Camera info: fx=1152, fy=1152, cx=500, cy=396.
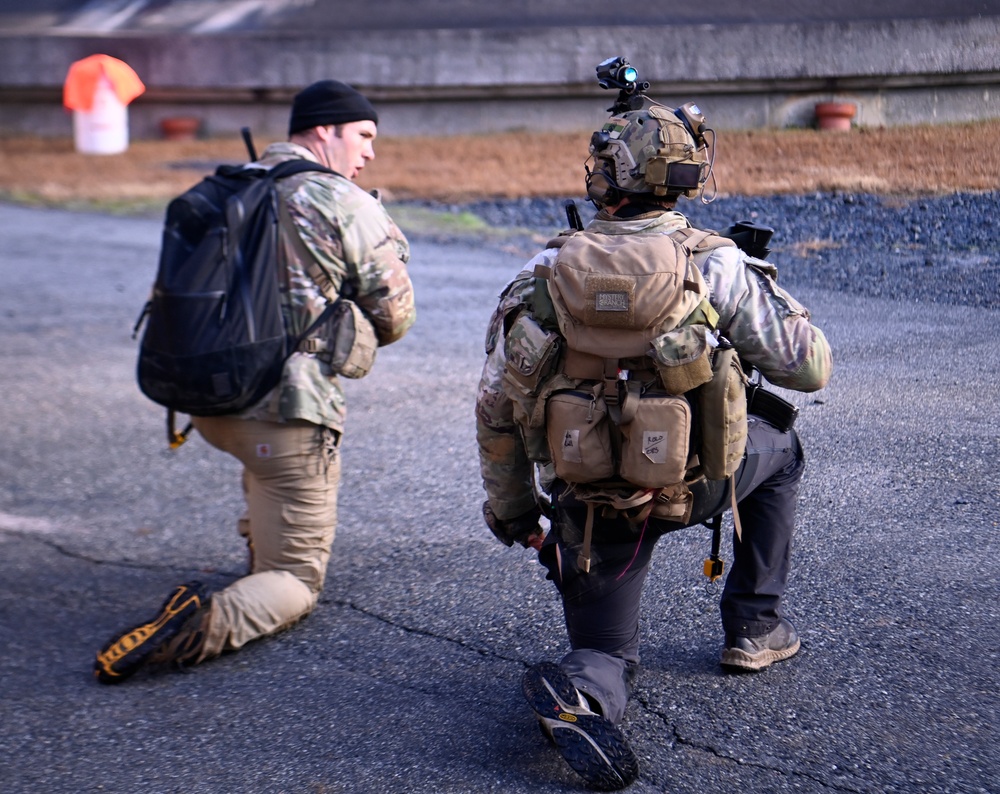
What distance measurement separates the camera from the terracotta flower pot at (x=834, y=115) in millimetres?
4238

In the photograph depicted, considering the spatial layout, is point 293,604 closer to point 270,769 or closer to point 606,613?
point 270,769

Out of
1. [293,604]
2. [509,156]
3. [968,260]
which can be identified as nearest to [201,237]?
[293,604]

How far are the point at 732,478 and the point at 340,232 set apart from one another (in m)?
1.60

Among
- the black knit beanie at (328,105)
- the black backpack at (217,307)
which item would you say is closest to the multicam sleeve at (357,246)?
the black backpack at (217,307)

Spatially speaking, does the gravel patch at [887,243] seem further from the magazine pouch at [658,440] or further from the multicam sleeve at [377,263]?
the magazine pouch at [658,440]

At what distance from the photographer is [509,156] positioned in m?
6.95

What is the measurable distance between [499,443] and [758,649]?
994 mm

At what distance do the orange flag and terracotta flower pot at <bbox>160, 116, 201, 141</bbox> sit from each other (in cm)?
75

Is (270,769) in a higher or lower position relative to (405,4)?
lower

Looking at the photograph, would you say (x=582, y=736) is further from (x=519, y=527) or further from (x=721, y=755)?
(x=519, y=527)

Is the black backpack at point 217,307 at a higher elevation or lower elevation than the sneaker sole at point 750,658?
higher

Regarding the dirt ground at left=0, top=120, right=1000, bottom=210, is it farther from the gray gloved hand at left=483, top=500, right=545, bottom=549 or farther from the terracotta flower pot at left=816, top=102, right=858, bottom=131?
the gray gloved hand at left=483, top=500, right=545, bottom=549

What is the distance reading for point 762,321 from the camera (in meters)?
2.83

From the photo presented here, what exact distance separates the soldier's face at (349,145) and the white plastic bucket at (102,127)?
9.27 meters
